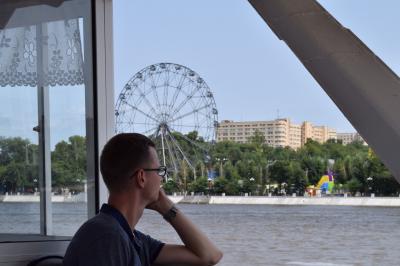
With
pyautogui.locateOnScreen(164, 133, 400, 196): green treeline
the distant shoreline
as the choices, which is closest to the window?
pyautogui.locateOnScreen(164, 133, 400, 196): green treeline

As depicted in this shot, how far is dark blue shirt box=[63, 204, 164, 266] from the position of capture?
99 cm

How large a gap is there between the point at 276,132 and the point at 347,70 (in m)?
29.4

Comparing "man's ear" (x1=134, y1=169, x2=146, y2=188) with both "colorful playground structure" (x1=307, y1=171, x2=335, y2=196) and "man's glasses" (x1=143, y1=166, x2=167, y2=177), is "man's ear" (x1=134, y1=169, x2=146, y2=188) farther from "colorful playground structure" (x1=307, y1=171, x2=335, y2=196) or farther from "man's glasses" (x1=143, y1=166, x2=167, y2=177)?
"colorful playground structure" (x1=307, y1=171, x2=335, y2=196)

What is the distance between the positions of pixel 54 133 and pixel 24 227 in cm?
21

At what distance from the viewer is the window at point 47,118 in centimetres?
161

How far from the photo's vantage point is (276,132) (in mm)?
30766

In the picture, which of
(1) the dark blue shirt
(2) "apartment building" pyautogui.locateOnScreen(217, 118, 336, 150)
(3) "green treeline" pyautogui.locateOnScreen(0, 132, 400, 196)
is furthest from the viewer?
(2) "apartment building" pyautogui.locateOnScreen(217, 118, 336, 150)

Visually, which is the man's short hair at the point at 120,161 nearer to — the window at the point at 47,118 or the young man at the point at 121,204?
the young man at the point at 121,204

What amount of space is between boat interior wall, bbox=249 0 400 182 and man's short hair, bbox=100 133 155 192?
0.55m

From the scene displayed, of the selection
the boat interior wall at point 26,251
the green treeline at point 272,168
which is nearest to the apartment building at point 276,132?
the green treeline at point 272,168

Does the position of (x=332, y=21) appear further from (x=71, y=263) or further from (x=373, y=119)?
(x=71, y=263)

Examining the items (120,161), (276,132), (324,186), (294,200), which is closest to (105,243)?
(120,161)

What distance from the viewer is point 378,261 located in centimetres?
2098

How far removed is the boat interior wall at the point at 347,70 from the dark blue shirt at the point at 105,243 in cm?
60
